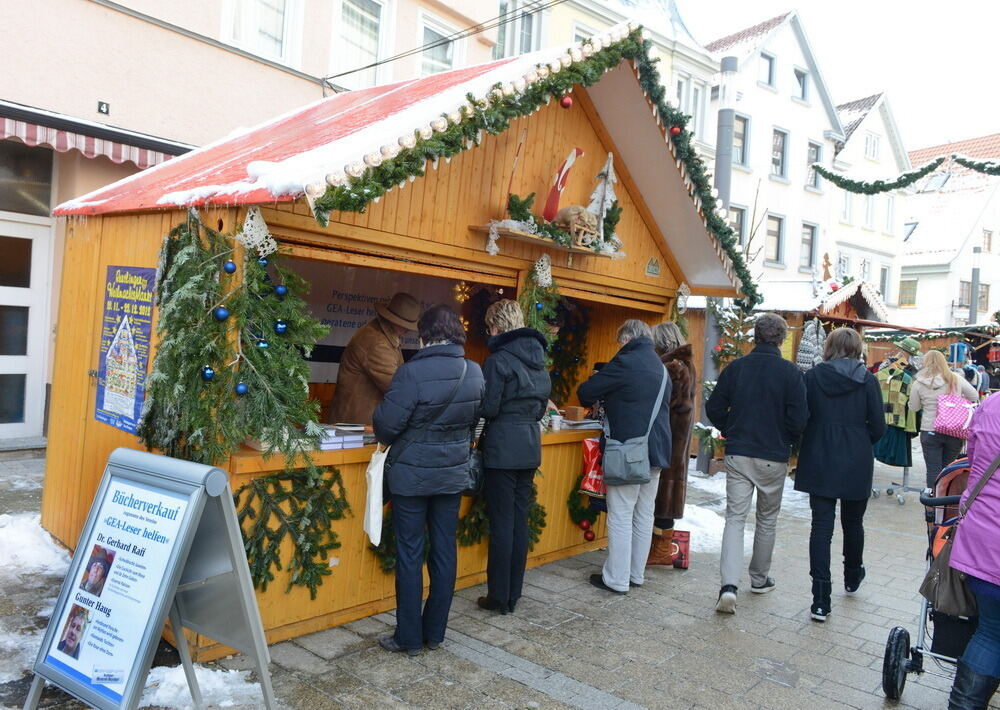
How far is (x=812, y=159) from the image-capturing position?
27.8 metres

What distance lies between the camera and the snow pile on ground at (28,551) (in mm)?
4957

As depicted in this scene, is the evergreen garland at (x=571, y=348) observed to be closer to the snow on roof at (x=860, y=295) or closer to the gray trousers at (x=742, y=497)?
the gray trousers at (x=742, y=497)

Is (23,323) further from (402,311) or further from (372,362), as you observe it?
(402,311)

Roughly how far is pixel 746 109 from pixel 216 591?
24.9 m

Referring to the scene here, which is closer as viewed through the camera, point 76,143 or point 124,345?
point 124,345

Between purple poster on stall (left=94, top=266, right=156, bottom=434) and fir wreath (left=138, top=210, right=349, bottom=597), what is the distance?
1.11 ft

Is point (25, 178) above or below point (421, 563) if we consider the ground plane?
above

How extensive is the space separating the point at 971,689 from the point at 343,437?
324 cm

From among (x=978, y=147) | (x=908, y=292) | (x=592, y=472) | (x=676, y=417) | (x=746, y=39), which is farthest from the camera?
(x=908, y=292)

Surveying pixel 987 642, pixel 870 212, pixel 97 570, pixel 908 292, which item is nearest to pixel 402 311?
pixel 97 570

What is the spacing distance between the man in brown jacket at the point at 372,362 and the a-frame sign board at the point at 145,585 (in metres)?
2.19

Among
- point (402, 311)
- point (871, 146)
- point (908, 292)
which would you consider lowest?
point (402, 311)

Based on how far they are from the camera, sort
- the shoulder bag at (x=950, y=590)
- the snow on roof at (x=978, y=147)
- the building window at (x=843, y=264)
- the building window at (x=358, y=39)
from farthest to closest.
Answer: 1. the building window at (x=843, y=264)
2. the snow on roof at (x=978, y=147)
3. the building window at (x=358, y=39)
4. the shoulder bag at (x=950, y=590)

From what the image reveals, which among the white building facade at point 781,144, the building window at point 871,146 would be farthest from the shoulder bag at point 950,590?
the building window at point 871,146
